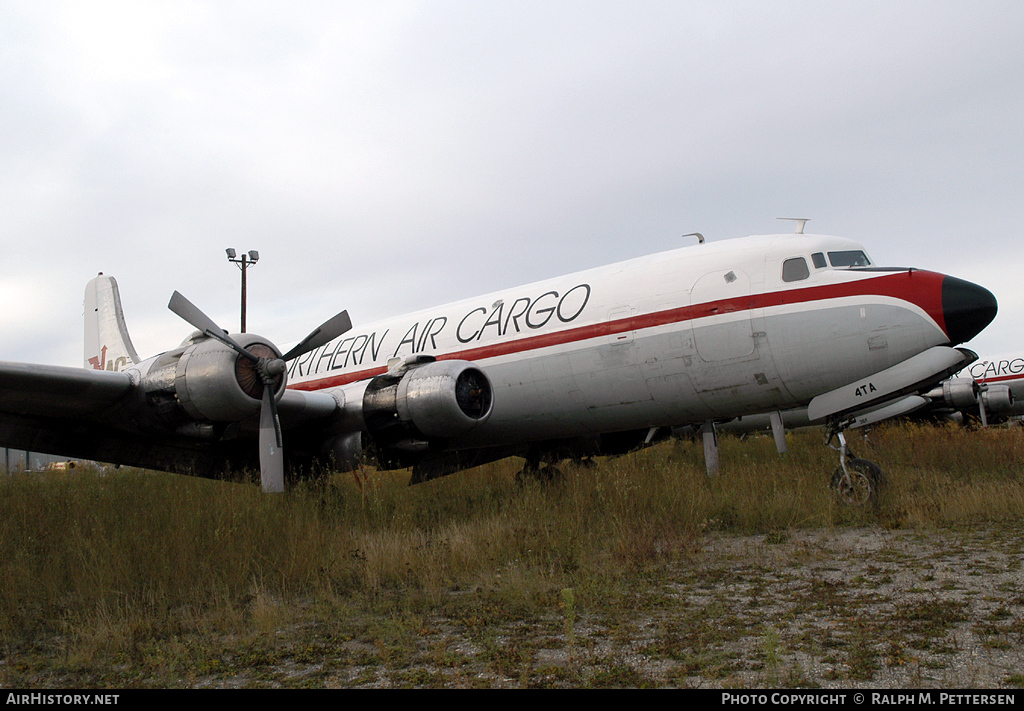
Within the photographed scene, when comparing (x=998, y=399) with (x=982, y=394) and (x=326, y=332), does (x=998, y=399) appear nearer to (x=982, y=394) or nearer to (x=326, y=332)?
(x=982, y=394)

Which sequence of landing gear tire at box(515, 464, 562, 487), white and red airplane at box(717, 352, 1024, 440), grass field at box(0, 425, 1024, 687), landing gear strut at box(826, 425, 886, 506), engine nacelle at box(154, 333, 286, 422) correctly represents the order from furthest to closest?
white and red airplane at box(717, 352, 1024, 440) → landing gear tire at box(515, 464, 562, 487) → landing gear strut at box(826, 425, 886, 506) → engine nacelle at box(154, 333, 286, 422) → grass field at box(0, 425, 1024, 687)

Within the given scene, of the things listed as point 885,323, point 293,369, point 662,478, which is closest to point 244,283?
point 293,369

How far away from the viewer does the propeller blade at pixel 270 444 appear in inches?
343

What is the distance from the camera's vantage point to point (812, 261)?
349 inches

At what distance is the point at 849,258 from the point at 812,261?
551 mm

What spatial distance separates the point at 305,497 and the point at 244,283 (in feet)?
66.2

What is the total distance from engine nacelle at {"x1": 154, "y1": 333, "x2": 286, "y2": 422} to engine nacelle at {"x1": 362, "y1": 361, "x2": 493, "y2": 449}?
5.41ft

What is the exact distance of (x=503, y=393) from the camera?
417 inches

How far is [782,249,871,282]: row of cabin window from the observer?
8.80 m

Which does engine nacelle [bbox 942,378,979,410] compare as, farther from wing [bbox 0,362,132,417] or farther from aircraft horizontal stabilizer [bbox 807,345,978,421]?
wing [bbox 0,362,132,417]

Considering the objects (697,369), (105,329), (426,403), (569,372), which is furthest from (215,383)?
(105,329)

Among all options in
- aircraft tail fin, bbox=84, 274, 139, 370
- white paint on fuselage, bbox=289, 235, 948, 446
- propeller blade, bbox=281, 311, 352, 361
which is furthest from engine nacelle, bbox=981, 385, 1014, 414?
aircraft tail fin, bbox=84, 274, 139, 370

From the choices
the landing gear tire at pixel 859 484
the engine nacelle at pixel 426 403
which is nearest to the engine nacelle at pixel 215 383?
the engine nacelle at pixel 426 403

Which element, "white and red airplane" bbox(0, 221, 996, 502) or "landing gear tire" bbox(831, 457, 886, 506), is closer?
"white and red airplane" bbox(0, 221, 996, 502)
